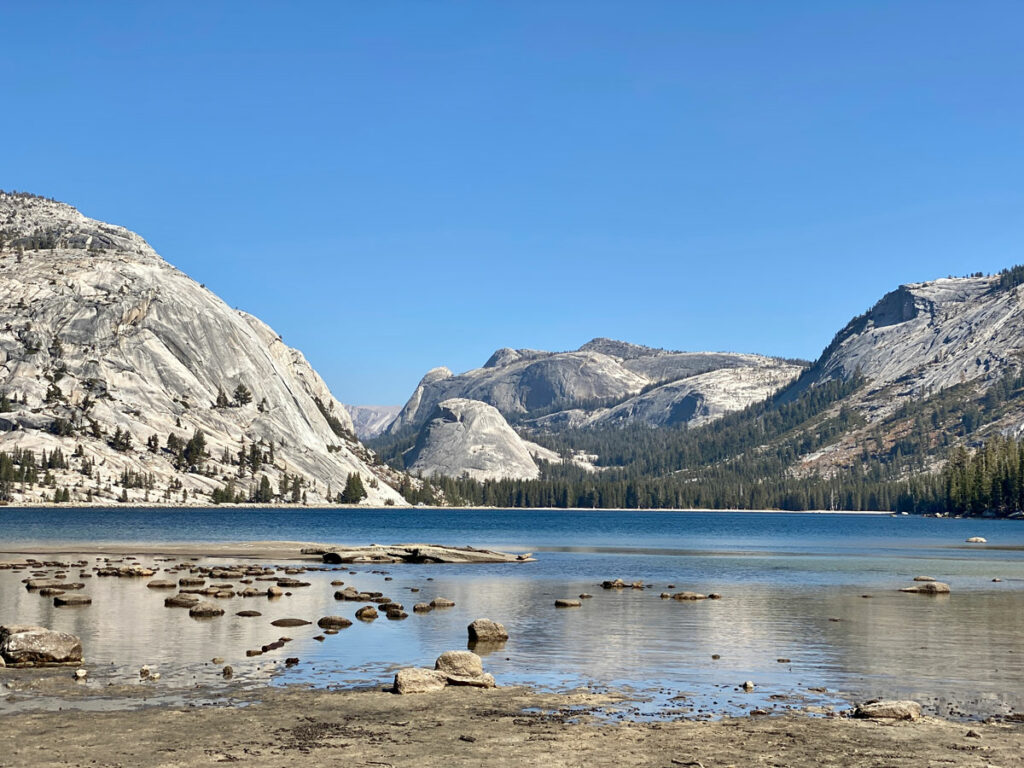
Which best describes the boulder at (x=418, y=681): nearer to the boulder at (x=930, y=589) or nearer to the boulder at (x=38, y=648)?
the boulder at (x=38, y=648)

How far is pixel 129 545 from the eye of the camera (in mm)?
119125

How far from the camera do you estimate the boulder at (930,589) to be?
71125 millimetres

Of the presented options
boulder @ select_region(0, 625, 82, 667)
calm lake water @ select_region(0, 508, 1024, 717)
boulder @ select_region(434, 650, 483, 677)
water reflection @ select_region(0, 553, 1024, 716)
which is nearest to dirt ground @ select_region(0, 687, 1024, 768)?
calm lake water @ select_region(0, 508, 1024, 717)

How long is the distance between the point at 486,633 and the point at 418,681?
498 inches

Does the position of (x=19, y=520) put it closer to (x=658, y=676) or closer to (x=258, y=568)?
(x=258, y=568)

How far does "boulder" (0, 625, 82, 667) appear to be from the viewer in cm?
3644

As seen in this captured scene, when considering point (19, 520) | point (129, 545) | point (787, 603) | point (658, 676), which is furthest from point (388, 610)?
point (19, 520)

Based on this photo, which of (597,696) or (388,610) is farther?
(388,610)

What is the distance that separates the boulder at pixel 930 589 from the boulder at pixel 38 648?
182 feet

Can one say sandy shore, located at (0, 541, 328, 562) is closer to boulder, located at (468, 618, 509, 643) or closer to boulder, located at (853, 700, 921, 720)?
boulder, located at (468, 618, 509, 643)

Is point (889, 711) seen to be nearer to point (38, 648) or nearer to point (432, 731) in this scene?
point (432, 731)

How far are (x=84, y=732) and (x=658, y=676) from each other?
19170mm

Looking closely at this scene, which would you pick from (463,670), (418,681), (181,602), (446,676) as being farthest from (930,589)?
(418,681)

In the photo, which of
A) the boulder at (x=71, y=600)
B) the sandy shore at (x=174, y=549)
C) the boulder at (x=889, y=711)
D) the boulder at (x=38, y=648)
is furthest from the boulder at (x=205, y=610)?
the sandy shore at (x=174, y=549)
